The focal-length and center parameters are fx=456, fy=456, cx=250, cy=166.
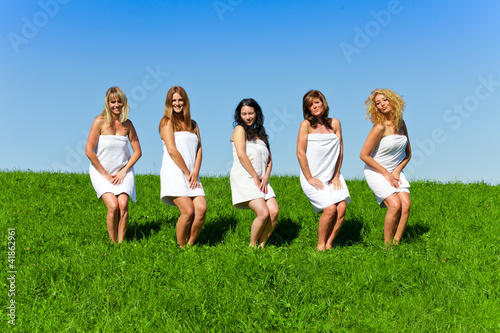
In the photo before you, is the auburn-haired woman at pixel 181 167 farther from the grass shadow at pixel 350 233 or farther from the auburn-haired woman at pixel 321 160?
the grass shadow at pixel 350 233

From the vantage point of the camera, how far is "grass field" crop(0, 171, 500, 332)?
16.2ft

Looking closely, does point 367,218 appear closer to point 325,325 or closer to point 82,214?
point 325,325

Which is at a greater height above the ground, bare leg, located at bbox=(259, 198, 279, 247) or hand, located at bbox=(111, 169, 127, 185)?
hand, located at bbox=(111, 169, 127, 185)

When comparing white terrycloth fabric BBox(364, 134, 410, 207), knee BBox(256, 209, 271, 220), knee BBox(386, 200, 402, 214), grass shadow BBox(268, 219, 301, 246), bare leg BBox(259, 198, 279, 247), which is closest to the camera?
knee BBox(256, 209, 271, 220)

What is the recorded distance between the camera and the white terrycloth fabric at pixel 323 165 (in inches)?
273

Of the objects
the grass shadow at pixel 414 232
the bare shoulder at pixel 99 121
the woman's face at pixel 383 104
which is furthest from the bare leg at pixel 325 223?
the bare shoulder at pixel 99 121

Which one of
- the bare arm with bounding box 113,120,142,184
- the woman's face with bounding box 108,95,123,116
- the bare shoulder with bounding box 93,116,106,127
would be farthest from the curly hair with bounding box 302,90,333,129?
the bare shoulder with bounding box 93,116,106,127

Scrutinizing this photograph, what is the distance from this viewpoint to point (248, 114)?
694 cm

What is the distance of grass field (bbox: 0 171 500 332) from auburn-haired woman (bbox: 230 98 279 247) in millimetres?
445

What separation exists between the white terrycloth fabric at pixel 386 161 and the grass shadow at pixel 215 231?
2.63 metres

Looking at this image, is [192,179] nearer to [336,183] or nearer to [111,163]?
[111,163]

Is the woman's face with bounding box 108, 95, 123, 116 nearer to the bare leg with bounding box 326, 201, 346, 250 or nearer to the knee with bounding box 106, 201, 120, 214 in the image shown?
the knee with bounding box 106, 201, 120, 214

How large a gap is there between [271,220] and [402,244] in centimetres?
220

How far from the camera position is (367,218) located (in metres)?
8.75
